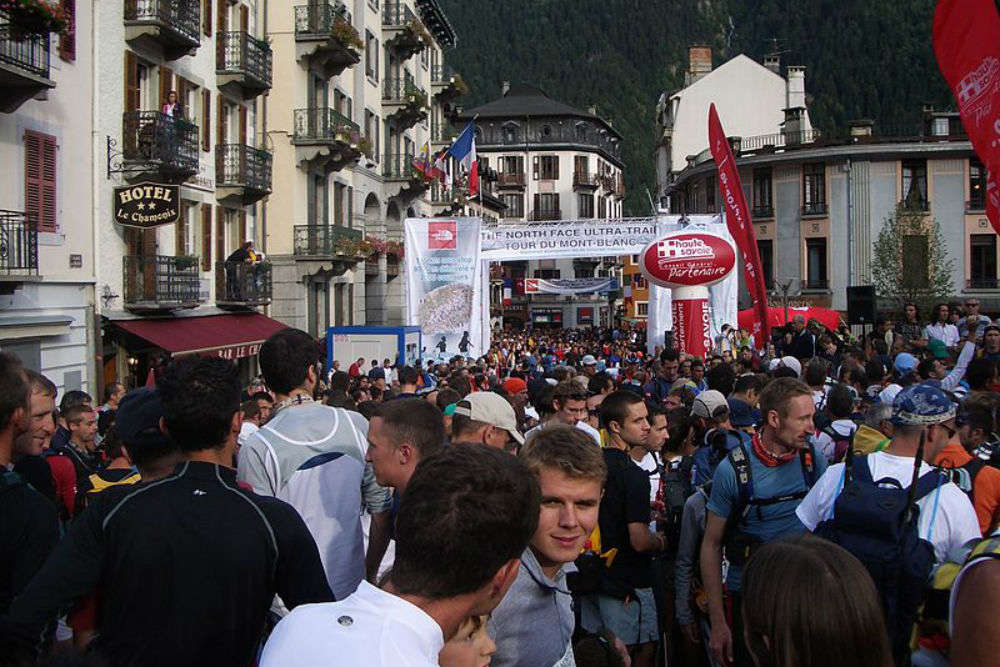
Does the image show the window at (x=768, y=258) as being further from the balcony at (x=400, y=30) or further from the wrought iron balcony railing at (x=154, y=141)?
the wrought iron balcony railing at (x=154, y=141)

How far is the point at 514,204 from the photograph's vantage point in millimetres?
89938

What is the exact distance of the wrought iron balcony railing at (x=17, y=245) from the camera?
1552 cm

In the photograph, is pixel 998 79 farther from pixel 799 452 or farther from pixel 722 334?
pixel 722 334

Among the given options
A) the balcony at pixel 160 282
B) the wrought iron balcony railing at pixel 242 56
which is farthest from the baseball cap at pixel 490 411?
the wrought iron balcony railing at pixel 242 56

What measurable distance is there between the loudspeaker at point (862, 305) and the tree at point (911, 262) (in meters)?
20.9

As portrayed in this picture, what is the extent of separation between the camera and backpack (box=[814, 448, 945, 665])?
4000mm

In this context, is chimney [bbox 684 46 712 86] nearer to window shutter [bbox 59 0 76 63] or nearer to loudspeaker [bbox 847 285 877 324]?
loudspeaker [bbox 847 285 877 324]

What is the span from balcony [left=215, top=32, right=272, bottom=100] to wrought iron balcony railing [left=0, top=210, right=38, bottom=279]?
9.46m

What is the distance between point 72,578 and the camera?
304 cm

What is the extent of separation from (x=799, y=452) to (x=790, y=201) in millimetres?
43074

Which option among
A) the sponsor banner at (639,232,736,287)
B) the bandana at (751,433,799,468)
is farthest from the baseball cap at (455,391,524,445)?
the sponsor banner at (639,232,736,287)

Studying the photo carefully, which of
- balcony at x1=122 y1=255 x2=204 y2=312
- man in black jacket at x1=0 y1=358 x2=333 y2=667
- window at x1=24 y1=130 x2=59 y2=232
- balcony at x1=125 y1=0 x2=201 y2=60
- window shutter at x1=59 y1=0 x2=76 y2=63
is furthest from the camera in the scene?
balcony at x1=122 y1=255 x2=204 y2=312

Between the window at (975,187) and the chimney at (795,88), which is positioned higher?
the chimney at (795,88)

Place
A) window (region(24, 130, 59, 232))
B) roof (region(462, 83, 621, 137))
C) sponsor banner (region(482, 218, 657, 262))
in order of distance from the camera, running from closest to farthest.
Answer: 1. window (region(24, 130, 59, 232))
2. sponsor banner (region(482, 218, 657, 262))
3. roof (region(462, 83, 621, 137))
